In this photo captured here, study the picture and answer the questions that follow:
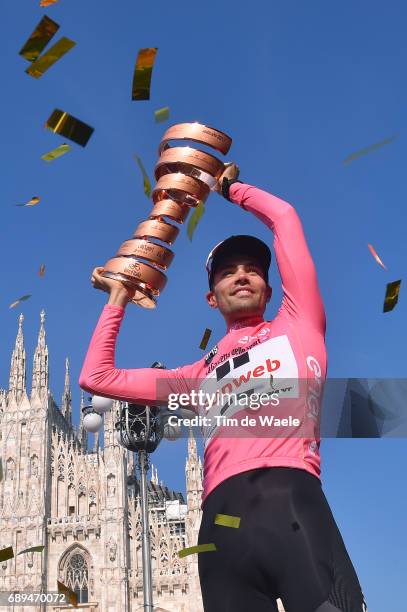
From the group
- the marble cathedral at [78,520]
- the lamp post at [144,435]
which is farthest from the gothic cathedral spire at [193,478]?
the lamp post at [144,435]

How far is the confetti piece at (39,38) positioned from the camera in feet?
8.70

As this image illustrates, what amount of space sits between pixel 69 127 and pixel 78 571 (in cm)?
2640

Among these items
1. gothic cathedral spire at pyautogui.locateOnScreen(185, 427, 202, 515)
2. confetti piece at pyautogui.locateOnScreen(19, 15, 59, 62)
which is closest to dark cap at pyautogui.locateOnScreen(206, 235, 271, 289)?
confetti piece at pyautogui.locateOnScreen(19, 15, 59, 62)

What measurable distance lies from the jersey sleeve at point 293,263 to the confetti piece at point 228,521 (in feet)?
2.62

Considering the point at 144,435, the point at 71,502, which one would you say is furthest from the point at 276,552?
Result: the point at 71,502

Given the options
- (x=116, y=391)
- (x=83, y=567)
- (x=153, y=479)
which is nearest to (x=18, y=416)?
(x=83, y=567)

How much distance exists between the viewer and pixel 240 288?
9.21ft

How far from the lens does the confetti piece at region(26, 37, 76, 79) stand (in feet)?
8.77

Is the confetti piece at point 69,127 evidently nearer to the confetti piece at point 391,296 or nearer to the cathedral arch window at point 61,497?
the confetti piece at point 391,296

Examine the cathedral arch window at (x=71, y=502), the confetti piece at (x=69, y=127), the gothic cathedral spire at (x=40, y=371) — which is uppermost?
the gothic cathedral spire at (x=40, y=371)

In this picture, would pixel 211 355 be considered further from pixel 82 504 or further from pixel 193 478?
pixel 82 504

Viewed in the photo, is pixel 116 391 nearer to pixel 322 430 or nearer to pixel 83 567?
pixel 322 430

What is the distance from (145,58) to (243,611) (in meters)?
2.05

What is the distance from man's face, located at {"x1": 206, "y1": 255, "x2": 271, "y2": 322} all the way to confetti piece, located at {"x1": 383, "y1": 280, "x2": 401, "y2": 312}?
485 millimetres
